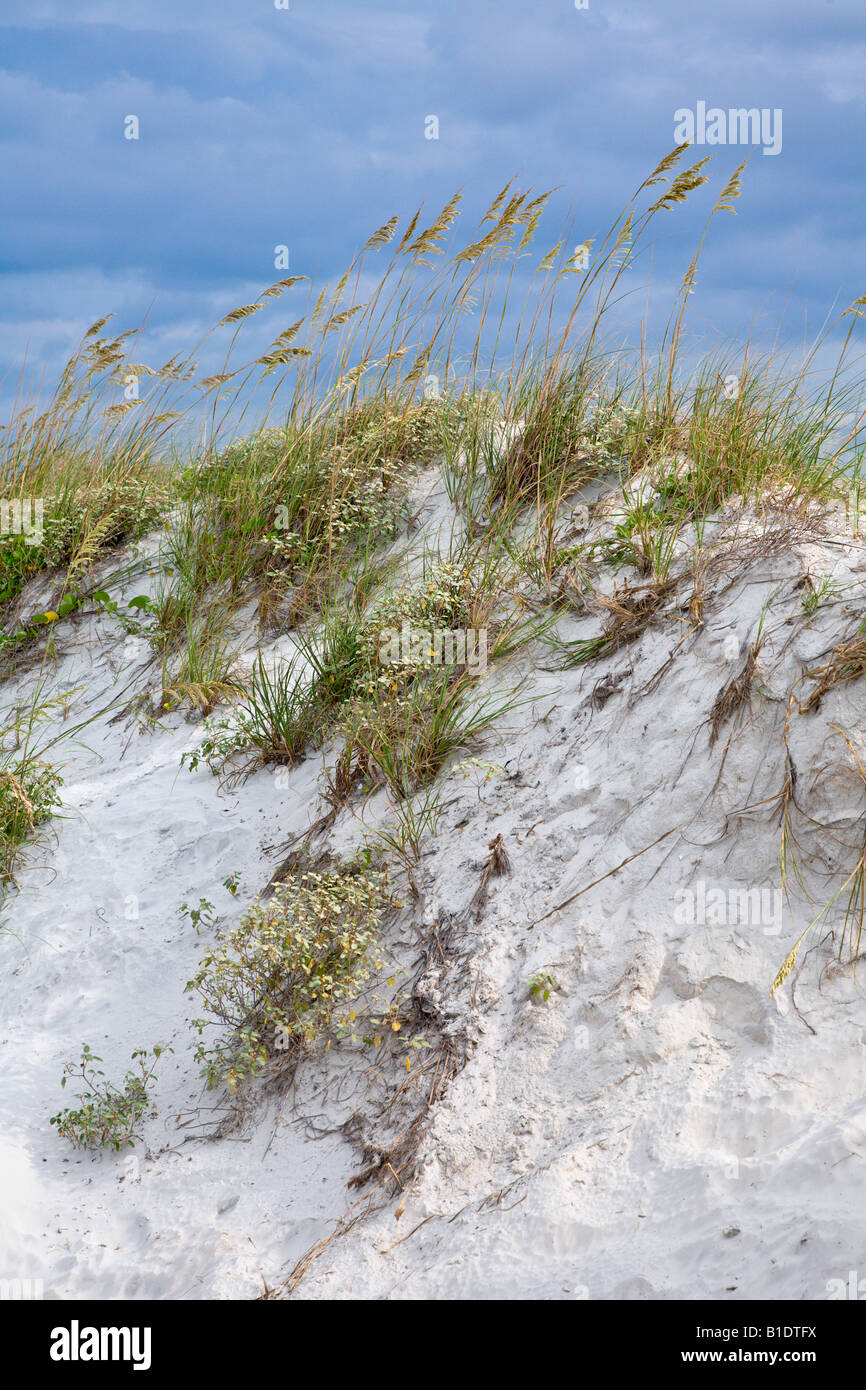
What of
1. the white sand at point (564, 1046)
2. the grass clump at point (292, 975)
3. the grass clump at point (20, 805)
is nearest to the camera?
the white sand at point (564, 1046)

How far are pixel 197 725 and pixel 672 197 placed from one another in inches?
162

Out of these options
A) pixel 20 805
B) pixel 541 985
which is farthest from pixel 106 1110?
pixel 20 805

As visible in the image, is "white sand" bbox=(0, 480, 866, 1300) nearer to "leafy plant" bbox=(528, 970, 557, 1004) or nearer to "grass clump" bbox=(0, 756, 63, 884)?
"leafy plant" bbox=(528, 970, 557, 1004)

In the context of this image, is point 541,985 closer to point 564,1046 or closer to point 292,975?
point 564,1046

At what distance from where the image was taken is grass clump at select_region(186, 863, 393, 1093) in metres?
4.06

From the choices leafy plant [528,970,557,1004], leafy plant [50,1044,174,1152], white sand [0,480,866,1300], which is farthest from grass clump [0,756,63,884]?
leafy plant [528,970,557,1004]

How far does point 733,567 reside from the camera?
16.5ft

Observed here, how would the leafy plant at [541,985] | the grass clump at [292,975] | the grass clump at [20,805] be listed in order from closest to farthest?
the leafy plant at [541,985] < the grass clump at [292,975] < the grass clump at [20,805]

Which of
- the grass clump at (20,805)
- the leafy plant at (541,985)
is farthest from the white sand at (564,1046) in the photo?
the grass clump at (20,805)

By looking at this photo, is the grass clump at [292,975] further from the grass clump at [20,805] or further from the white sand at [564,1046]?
the grass clump at [20,805]

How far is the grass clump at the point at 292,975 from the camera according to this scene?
13.3 ft

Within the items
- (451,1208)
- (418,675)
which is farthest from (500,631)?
(451,1208)

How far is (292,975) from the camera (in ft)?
13.8

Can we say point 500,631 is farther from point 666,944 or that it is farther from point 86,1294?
point 86,1294
